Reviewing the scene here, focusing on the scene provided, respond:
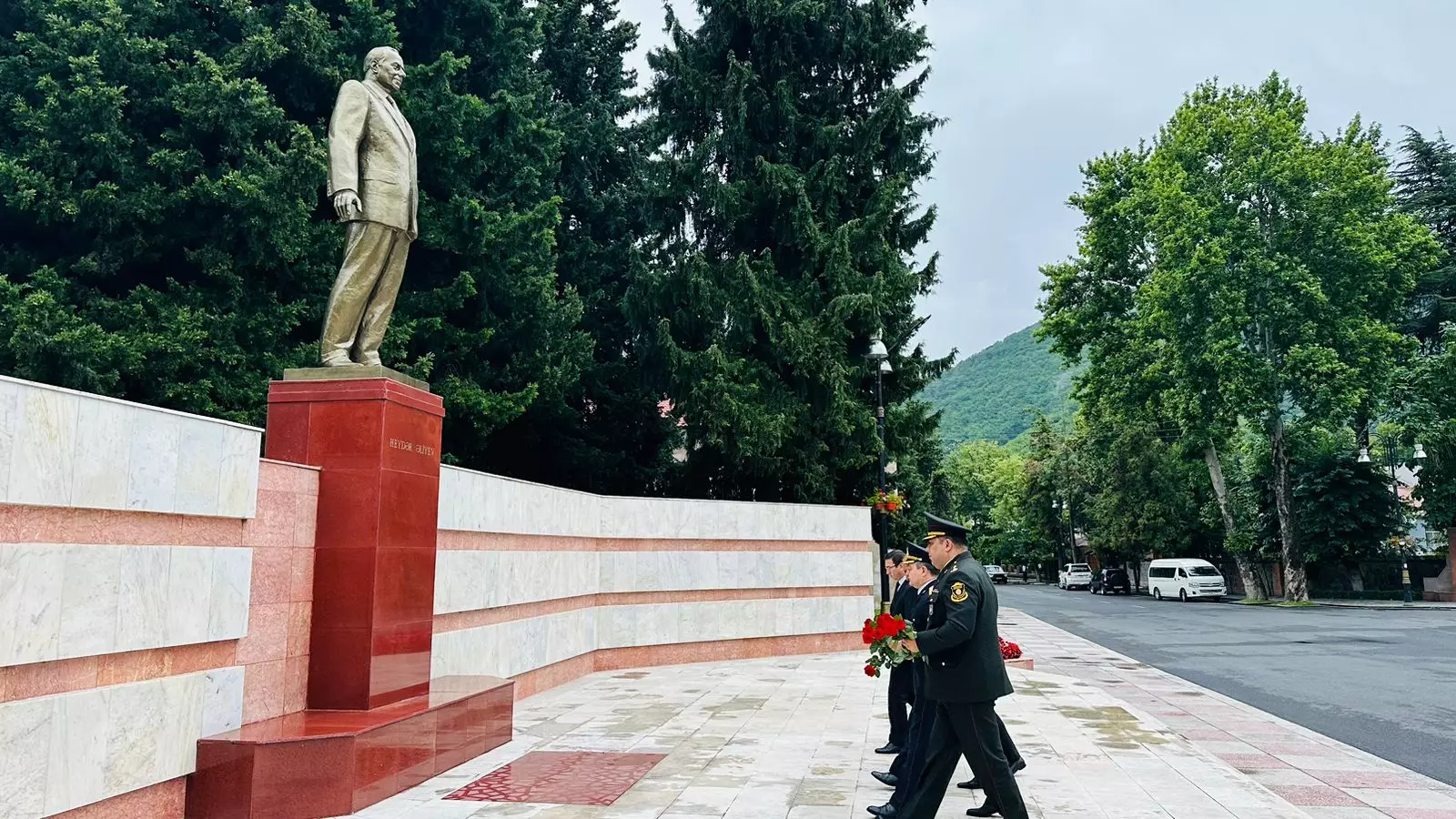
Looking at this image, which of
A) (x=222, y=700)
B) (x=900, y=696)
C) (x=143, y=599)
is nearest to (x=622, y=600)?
(x=900, y=696)

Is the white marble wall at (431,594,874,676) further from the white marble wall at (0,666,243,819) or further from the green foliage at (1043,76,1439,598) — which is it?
the green foliage at (1043,76,1439,598)

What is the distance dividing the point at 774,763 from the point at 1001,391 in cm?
17435

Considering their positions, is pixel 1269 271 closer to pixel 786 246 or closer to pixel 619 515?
pixel 786 246

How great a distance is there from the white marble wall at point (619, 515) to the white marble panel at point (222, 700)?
3.12 m

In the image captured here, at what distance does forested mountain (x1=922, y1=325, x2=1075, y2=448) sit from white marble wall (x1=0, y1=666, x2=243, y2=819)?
14755cm

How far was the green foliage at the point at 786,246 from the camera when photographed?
63.2ft

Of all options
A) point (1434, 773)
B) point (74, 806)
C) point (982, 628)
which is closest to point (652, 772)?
point (982, 628)

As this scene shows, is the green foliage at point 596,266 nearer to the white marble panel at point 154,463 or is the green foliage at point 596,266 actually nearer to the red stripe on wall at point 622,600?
the red stripe on wall at point 622,600

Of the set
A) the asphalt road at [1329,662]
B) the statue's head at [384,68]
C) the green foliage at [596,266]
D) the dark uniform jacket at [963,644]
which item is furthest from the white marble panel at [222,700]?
the green foliage at [596,266]

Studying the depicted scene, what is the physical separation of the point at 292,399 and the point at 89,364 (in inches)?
357

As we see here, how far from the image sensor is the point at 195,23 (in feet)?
53.5

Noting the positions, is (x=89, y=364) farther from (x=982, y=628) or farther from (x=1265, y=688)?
(x=1265, y=688)

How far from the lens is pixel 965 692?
5.56 meters

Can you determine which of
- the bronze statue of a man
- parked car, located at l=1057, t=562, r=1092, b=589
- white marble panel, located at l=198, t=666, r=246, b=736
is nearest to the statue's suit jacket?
the bronze statue of a man
